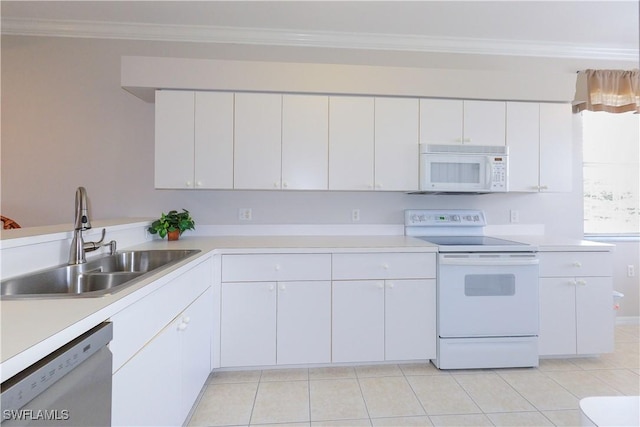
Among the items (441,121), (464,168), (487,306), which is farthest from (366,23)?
(487,306)

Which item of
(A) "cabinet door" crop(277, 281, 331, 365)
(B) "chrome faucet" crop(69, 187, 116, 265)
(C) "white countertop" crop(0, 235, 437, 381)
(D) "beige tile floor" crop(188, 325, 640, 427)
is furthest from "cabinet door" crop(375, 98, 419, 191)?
(B) "chrome faucet" crop(69, 187, 116, 265)

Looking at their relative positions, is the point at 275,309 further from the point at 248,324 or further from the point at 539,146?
the point at 539,146

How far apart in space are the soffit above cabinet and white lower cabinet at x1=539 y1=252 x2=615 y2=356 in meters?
1.30

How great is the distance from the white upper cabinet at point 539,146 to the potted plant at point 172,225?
8.66 ft

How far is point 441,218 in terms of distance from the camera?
2.76 meters

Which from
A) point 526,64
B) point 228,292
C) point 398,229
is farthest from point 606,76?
point 228,292

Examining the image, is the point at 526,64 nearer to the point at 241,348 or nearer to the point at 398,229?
the point at 398,229

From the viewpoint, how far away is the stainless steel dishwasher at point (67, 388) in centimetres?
59

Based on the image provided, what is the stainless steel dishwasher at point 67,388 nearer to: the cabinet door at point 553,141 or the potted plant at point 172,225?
the potted plant at point 172,225

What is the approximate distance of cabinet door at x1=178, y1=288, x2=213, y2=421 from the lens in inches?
60.5

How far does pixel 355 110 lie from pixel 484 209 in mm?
1548

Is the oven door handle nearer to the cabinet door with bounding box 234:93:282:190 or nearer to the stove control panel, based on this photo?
the stove control panel

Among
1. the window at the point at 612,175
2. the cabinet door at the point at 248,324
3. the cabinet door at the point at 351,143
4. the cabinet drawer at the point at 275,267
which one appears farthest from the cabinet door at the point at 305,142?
the window at the point at 612,175

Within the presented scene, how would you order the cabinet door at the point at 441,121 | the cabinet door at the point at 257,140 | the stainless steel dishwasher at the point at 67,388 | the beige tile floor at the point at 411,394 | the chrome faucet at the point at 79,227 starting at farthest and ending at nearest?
1. the cabinet door at the point at 441,121
2. the cabinet door at the point at 257,140
3. the beige tile floor at the point at 411,394
4. the chrome faucet at the point at 79,227
5. the stainless steel dishwasher at the point at 67,388
